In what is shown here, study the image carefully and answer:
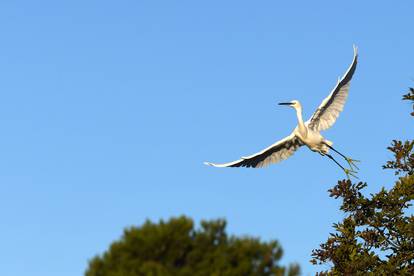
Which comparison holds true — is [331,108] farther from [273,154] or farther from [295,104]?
[273,154]

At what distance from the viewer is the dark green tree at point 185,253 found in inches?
854

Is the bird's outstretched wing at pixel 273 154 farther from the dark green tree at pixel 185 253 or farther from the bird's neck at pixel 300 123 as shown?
the dark green tree at pixel 185 253

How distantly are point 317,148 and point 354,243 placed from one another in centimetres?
386

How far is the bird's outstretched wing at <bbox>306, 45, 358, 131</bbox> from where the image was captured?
108 ft

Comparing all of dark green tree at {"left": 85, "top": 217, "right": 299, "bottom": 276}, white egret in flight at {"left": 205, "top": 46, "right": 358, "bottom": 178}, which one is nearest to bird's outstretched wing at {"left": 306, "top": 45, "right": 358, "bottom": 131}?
white egret in flight at {"left": 205, "top": 46, "right": 358, "bottom": 178}

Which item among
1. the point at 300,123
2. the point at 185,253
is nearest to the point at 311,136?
the point at 300,123

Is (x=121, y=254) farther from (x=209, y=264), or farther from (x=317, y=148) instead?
(x=317, y=148)

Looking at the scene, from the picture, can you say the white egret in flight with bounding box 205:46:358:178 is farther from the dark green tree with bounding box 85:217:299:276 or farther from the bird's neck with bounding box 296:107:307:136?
the dark green tree with bounding box 85:217:299:276

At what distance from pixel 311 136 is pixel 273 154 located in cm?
198

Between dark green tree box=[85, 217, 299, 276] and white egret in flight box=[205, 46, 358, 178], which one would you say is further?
white egret in flight box=[205, 46, 358, 178]

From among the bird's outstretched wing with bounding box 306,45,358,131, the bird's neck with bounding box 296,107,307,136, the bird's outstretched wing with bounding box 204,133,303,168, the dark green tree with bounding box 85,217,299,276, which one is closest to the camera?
the dark green tree with bounding box 85,217,299,276

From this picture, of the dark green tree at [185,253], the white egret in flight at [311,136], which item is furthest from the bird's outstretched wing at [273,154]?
the dark green tree at [185,253]

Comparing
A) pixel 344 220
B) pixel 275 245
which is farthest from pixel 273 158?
pixel 275 245

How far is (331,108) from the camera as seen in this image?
33.4 metres
